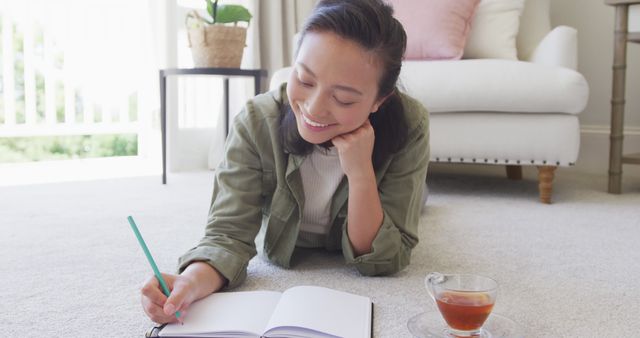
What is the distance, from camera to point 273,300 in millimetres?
1051

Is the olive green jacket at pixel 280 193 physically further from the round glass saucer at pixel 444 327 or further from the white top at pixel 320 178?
the round glass saucer at pixel 444 327

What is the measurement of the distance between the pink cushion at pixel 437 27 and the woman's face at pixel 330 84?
1589mm

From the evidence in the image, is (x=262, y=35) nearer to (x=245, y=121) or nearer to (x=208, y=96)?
(x=208, y=96)

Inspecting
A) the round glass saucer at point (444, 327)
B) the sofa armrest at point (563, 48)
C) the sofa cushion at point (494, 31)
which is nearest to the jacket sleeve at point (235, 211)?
the round glass saucer at point (444, 327)

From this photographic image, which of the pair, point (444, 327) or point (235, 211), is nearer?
point (444, 327)

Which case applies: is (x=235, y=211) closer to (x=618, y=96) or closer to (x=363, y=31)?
(x=363, y=31)

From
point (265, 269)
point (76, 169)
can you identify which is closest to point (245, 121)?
point (265, 269)

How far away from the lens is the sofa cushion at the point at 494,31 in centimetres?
280

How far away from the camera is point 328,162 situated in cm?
137

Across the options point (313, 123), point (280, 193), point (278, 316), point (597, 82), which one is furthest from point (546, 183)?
point (278, 316)

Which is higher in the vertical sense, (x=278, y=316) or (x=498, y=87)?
(x=498, y=87)

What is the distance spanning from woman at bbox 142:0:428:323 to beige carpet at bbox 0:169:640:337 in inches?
3.2

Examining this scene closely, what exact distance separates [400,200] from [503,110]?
111 centimetres

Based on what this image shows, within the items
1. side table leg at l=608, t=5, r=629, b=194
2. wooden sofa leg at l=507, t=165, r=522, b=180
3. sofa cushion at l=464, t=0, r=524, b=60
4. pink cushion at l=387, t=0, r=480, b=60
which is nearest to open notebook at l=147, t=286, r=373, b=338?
pink cushion at l=387, t=0, r=480, b=60
